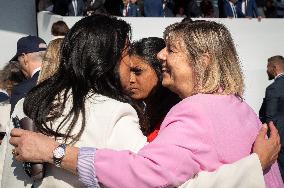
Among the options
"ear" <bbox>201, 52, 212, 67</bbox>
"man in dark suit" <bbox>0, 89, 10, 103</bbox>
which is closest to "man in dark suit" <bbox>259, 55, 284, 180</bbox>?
"man in dark suit" <bbox>0, 89, 10, 103</bbox>

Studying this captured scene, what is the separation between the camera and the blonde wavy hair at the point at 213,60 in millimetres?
1833

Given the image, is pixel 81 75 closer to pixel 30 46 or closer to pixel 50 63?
pixel 50 63

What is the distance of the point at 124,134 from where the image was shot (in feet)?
5.66

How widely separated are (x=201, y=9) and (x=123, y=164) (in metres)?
10.1

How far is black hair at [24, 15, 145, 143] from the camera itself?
1786 mm

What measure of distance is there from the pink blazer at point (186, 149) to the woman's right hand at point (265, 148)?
0.03m

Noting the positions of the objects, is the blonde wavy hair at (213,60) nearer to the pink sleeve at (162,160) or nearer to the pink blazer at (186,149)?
the pink blazer at (186,149)

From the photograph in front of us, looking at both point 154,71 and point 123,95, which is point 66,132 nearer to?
point 123,95

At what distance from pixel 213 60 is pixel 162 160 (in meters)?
0.45


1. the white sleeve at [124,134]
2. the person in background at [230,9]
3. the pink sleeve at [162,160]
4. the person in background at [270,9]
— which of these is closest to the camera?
the pink sleeve at [162,160]

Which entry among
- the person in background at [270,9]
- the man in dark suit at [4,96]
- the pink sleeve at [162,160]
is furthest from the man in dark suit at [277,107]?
the person in background at [270,9]

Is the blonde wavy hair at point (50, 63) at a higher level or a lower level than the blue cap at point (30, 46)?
higher

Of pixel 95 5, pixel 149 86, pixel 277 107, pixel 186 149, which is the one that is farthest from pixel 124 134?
pixel 95 5

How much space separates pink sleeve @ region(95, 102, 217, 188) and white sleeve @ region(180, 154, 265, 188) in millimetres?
35
